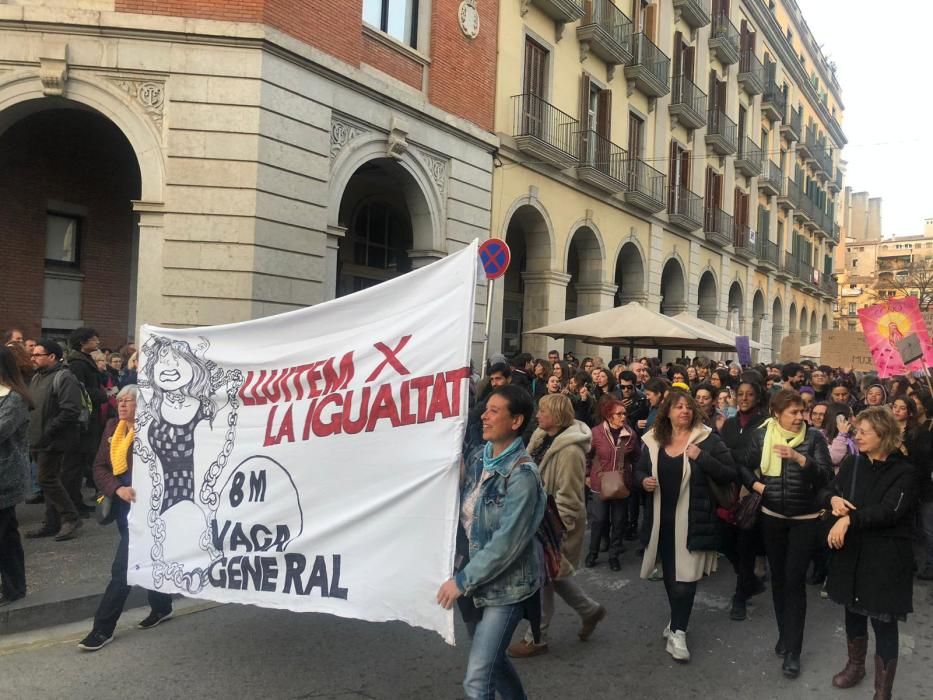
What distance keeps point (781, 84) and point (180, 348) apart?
1510 inches

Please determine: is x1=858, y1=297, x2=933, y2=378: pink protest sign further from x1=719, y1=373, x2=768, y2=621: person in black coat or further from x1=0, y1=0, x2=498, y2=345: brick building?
x1=0, y1=0, x2=498, y2=345: brick building

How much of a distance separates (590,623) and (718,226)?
1002 inches

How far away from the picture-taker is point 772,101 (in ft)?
111

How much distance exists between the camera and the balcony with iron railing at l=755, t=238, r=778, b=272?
33125 mm

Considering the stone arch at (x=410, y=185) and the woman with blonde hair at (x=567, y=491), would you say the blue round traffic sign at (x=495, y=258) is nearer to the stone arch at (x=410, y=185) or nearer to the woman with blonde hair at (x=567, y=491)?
the stone arch at (x=410, y=185)

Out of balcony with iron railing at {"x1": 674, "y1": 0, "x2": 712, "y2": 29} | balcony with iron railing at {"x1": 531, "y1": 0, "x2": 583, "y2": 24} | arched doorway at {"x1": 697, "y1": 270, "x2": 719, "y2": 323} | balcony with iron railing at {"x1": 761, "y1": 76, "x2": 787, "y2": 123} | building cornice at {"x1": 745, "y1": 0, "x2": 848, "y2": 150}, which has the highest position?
building cornice at {"x1": 745, "y1": 0, "x2": 848, "y2": 150}

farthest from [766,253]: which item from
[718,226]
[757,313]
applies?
[718,226]

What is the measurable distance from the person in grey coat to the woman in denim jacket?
340 centimetres

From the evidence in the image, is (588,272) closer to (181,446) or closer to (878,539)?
(878,539)

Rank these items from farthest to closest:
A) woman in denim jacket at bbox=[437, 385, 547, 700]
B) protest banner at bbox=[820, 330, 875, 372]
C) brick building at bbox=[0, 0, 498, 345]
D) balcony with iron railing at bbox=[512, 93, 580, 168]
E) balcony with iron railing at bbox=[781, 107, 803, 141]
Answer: balcony with iron railing at bbox=[781, 107, 803, 141] < balcony with iron railing at bbox=[512, 93, 580, 168] < protest banner at bbox=[820, 330, 875, 372] < brick building at bbox=[0, 0, 498, 345] < woman in denim jacket at bbox=[437, 385, 547, 700]

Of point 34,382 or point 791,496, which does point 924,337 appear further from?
point 34,382

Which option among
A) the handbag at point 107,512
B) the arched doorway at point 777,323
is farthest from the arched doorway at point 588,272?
the arched doorway at point 777,323

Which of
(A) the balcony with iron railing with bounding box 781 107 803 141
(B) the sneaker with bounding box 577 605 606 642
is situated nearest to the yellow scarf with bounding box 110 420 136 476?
(B) the sneaker with bounding box 577 605 606 642

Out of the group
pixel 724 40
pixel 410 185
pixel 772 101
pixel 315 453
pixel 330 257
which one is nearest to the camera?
pixel 315 453
